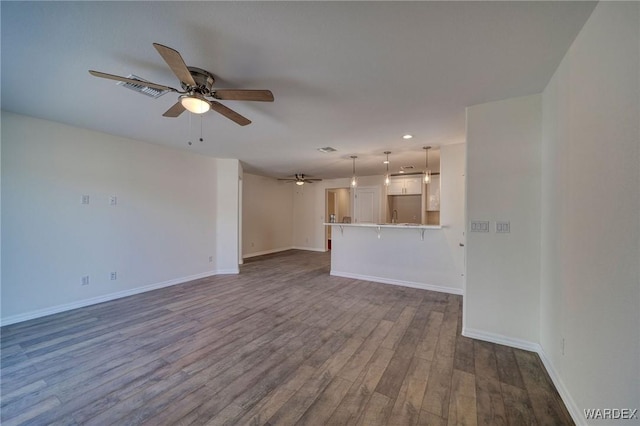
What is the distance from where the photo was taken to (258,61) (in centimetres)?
185

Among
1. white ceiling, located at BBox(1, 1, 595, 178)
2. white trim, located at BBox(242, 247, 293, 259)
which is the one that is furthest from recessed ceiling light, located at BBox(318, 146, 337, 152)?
white trim, located at BBox(242, 247, 293, 259)

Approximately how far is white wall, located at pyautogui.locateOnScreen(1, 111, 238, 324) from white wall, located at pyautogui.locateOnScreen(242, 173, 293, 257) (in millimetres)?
2198

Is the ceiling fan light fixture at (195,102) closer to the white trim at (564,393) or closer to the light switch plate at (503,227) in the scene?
the light switch plate at (503,227)

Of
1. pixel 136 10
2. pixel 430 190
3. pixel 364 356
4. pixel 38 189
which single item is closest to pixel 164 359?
pixel 364 356

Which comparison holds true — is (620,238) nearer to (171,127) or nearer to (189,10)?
(189,10)

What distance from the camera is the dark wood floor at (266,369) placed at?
1.63 metres

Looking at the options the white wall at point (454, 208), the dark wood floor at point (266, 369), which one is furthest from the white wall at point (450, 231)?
the dark wood floor at point (266, 369)

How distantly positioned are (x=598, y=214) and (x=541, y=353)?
1.64 metres

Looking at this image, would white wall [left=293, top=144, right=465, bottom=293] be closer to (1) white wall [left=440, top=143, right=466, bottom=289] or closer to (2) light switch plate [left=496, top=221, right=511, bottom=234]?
(1) white wall [left=440, top=143, right=466, bottom=289]

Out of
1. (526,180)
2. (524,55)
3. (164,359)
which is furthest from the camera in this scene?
(526,180)

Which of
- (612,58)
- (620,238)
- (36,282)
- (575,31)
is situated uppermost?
(575,31)

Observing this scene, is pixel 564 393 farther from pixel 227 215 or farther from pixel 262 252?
pixel 262 252

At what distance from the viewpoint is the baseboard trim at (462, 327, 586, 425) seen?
156cm

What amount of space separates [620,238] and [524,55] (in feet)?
4.65
